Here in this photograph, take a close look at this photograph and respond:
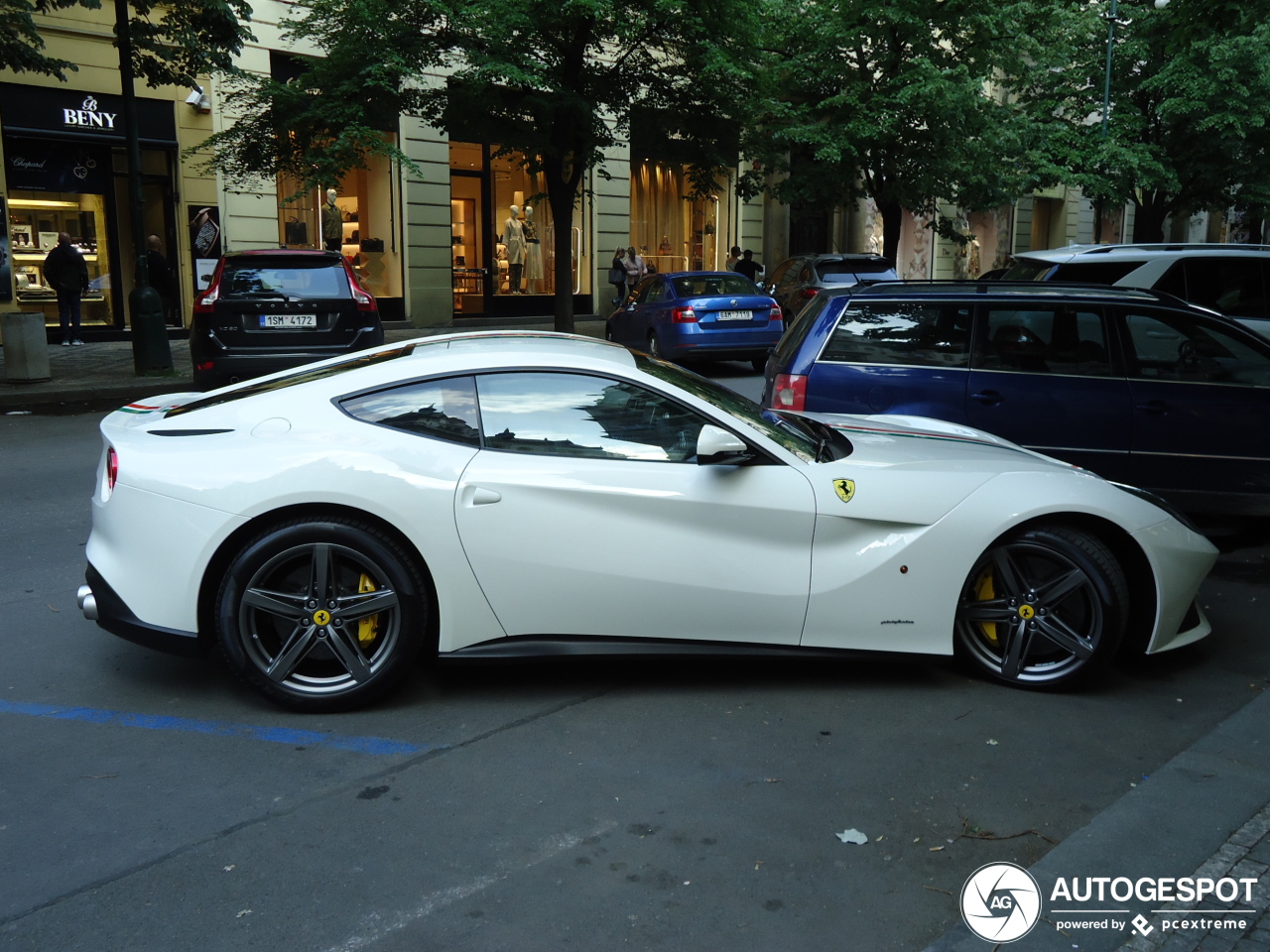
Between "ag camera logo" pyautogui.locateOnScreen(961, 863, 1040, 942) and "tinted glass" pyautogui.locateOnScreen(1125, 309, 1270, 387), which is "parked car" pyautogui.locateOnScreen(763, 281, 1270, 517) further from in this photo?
"ag camera logo" pyautogui.locateOnScreen(961, 863, 1040, 942)

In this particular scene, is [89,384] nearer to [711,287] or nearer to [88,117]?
[88,117]

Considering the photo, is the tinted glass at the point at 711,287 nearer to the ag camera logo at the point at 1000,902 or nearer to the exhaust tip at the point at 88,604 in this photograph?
the exhaust tip at the point at 88,604

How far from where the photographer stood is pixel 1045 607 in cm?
473

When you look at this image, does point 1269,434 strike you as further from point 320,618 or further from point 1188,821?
point 320,618

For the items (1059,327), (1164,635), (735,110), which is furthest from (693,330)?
(1164,635)

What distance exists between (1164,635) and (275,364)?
10.1 meters

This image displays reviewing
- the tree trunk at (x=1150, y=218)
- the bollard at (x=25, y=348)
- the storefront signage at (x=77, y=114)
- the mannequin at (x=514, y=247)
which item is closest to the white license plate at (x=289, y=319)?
the bollard at (x=25, y=348)

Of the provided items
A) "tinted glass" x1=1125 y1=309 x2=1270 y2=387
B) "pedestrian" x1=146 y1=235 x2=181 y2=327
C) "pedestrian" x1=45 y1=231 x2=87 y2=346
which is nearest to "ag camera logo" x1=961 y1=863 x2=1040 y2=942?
"tinted glass" x1=1125 y1=309 x2=1270 y2=387

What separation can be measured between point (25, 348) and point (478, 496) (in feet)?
40.4

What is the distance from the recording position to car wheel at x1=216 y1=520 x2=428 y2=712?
14.3ft

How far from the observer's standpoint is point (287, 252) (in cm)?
1286

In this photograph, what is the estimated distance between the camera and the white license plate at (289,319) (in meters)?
12.6

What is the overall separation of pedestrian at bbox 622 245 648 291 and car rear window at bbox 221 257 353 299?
43.1ft

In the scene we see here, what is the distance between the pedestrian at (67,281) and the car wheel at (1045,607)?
18.0 meters
